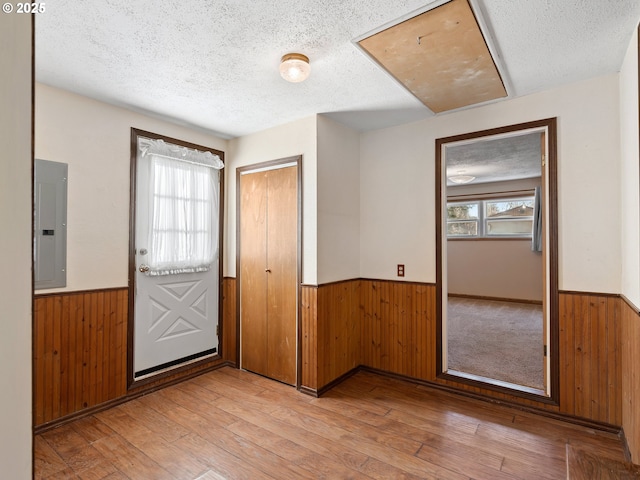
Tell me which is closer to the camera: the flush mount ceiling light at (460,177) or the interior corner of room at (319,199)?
the interior corner of room at (319,199)

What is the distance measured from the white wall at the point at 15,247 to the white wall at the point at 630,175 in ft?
8.24

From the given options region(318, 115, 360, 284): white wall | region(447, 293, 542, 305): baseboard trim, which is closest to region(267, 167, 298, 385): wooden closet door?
region(318, 115, 360, 284): white wall

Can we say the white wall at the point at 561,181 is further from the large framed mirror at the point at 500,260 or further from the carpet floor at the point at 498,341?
the carpet floor at the point at 498,341

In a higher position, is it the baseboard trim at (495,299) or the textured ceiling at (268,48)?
the textured ceiling at (268,48)

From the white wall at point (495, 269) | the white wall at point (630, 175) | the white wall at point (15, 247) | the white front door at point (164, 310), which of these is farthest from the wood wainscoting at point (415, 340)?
the white wall at point (495, 269)

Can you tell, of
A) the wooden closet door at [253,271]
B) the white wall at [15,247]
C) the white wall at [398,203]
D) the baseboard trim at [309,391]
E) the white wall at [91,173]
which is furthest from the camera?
the wooden closet door at [253,271]

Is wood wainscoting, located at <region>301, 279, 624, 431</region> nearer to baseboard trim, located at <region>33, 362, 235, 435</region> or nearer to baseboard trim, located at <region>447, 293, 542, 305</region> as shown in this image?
baseboard trim, located at <region>33, 362, 235, 435</region>

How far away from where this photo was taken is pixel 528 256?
6438 mm

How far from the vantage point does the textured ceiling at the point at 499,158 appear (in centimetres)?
419

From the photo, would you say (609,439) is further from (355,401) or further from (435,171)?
(435,171)

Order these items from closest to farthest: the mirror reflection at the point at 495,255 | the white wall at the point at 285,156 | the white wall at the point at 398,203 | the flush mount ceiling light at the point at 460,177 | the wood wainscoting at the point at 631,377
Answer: the wood wainscoting at the point at 631,377 → the white wall at the point at 285,156 → the white wall at the point at 398,203 → the mirror reflection at the point at 495,255 → the flush mount ceiling light at the point at 460,177

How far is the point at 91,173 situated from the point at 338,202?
209 cm

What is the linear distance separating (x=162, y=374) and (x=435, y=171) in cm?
315

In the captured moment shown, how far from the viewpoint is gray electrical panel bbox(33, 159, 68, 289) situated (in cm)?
230
